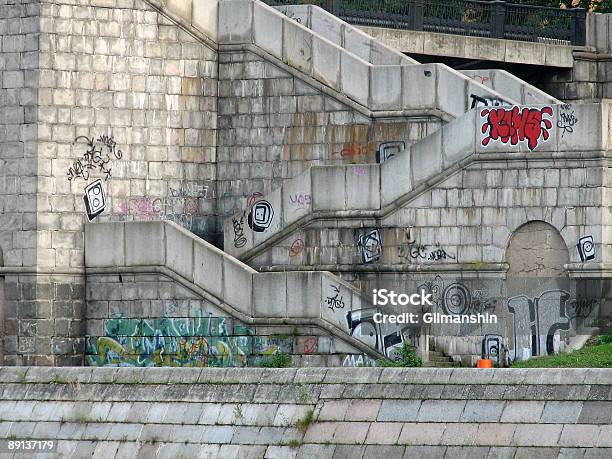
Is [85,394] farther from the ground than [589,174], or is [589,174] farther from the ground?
[589,174]

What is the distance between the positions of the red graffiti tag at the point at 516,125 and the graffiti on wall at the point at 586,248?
2.06 m

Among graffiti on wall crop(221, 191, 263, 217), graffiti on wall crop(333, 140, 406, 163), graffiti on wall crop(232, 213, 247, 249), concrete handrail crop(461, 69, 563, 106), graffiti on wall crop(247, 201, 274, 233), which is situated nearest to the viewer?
graffiti on wall crop(247, 201, 274, 233)

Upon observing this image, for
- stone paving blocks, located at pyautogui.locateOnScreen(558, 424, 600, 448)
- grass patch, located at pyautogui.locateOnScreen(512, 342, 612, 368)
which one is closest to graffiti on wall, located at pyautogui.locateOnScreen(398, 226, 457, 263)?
grass patch, located at pyautogui.locateOnScreen(512, 342, 612, 368)

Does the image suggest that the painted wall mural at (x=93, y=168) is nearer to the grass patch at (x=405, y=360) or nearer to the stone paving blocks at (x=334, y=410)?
the grass patch at (x=405, y=360)

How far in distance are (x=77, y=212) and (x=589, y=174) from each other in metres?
10.8

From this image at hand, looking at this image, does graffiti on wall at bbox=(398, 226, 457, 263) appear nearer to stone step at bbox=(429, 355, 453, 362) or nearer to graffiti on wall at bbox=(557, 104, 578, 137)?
stone step at bbox=(429, 355, 453, 362)

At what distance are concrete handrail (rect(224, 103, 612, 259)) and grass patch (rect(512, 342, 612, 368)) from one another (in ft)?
12.9

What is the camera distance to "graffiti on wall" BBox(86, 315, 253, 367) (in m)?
36.3

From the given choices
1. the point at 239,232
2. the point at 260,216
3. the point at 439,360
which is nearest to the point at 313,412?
the point at 439,360

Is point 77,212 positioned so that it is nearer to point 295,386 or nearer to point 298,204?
point 298,204

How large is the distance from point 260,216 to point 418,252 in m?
3.59

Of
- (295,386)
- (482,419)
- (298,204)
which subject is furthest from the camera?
(298,204)

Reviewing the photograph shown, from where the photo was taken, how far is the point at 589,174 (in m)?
34.3

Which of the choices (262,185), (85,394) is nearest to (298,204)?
(262,185)
